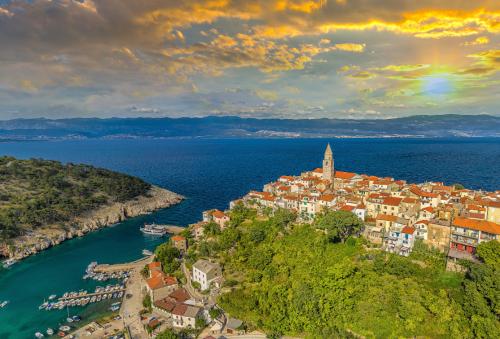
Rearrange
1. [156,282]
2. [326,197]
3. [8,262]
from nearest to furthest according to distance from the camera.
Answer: [156,282] < [326,197] < [8,262]

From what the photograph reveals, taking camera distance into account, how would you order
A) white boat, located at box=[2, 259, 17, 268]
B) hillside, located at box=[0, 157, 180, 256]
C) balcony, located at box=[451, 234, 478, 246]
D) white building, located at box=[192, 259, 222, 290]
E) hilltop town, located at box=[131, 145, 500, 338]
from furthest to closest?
hillside, located at box=[0, 157, 180, 256] → white boat, located at box=[2, 259, 17, 268] → white building, located at box=[192, 259, 222, 290] → balcony, located at box=[451, 234, 478, 246] → hilltop town, located at box=[131, 145, 500, 338]

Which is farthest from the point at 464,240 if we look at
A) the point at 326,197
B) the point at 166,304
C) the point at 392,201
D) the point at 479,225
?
the point at 166,304

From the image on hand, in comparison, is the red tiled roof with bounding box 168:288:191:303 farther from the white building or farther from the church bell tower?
the church bell tower

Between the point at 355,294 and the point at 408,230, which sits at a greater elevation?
the point at 408,230

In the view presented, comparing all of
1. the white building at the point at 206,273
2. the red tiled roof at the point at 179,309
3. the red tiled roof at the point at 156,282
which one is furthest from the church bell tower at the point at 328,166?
the red tiled roof at the point at 179,309

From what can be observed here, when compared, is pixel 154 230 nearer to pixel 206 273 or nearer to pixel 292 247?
pixel 206 273

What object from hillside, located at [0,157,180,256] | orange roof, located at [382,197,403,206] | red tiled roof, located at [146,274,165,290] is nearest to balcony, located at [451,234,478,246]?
orange roof, located at [382,197,403,206]

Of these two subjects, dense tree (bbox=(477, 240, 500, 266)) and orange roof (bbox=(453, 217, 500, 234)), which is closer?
dense tree (bbox=(477, 240, 500, 266))

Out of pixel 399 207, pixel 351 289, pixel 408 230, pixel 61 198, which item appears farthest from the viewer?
pixel 61 198
